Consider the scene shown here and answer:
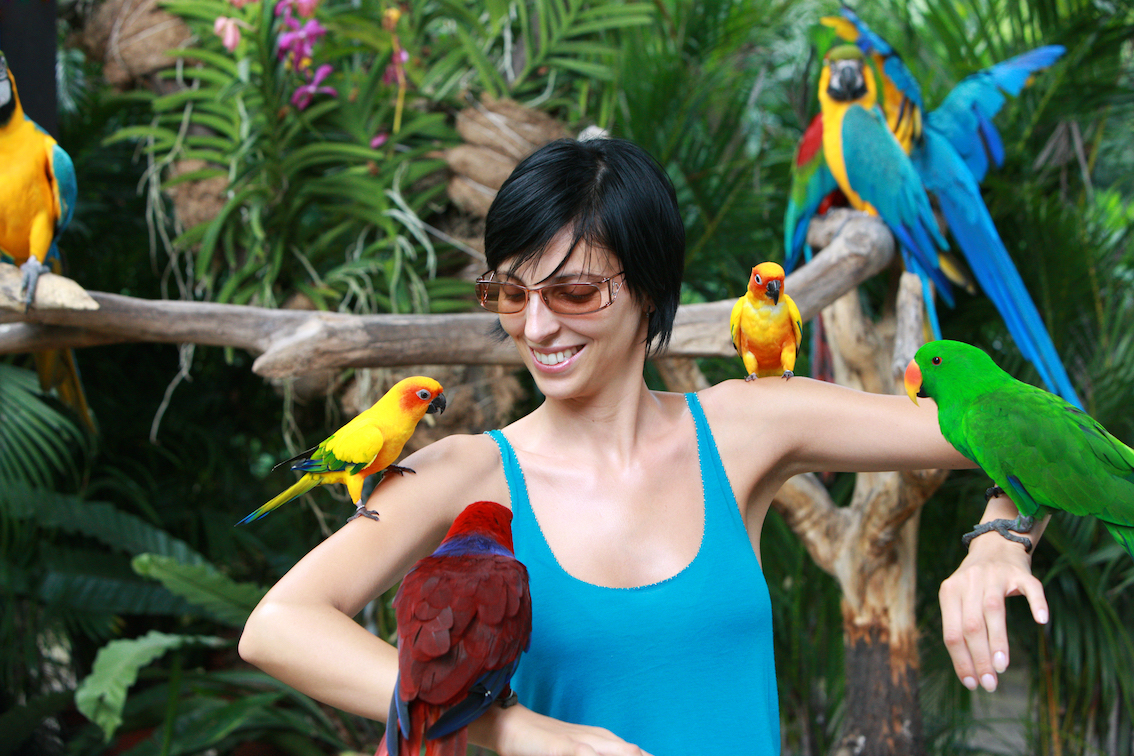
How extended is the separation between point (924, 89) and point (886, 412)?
206cm

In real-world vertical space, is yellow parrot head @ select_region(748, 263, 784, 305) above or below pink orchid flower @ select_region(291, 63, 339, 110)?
below

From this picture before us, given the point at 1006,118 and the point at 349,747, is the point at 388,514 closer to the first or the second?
the point at 349,747

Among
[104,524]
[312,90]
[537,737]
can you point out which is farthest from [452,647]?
[104,524]

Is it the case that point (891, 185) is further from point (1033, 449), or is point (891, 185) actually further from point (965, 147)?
point (1033, 449)

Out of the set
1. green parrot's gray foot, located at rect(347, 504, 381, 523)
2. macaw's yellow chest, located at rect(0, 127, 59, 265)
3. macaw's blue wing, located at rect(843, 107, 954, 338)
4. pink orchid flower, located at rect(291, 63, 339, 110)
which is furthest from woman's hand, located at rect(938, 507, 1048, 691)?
pink orchid flower, located at rect(291, 63, 339, 110)

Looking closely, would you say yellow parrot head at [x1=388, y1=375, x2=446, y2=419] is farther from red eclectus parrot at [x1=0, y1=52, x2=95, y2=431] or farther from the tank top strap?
red eclectus parrot at [x1=0, y1=52, x2=95, y2=431]

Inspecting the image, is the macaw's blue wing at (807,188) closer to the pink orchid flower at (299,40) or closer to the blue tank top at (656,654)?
the pink orchid flower at (299,40)

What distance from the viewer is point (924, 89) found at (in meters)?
2.52

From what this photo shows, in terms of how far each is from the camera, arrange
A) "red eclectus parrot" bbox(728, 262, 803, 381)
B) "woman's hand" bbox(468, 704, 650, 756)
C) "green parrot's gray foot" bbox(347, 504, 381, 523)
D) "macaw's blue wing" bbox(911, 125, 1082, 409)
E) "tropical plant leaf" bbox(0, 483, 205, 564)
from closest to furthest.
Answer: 1. "woman's hand" bbox(468, 704, 650, 756)
2. "green parrot's gray foot" bbox(347, 504, 381, 523)
3. "red eclectus parrot" bbox(728, 262, 803, 381)
4. "macaw's blue wing" bbox(911, 125, 1082, 409)
5. "tropical plant leaf" bbox(0, 483, 205, 564)

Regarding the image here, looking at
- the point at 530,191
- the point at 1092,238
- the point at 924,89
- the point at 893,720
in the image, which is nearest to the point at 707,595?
the point at 530,191

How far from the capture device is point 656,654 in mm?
756

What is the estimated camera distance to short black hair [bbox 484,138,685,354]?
756 millimetres

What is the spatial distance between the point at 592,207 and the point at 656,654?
43 centimetres

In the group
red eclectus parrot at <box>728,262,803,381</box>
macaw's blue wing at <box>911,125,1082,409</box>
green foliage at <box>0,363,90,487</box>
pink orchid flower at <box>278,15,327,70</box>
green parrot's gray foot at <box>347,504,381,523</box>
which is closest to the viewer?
green parrot's gray foot at <box>347,504,381,523</box>
